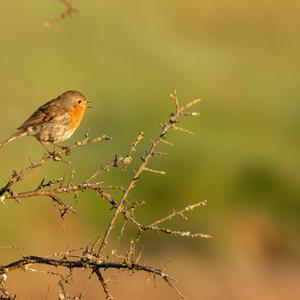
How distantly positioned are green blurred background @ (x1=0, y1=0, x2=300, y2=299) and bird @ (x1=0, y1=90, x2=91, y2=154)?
5508 mm

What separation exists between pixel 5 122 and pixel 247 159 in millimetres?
4759

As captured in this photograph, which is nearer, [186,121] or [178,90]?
[186,121]

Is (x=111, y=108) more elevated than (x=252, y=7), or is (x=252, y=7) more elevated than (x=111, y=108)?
(x=252, y=7)

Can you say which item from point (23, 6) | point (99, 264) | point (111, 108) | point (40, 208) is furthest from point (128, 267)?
point (23, 6)

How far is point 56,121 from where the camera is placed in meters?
12.1

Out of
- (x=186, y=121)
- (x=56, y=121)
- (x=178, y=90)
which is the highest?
(x=178, y=90)

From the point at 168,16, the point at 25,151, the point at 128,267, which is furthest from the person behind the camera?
the point at 168,16

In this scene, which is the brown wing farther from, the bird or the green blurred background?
the green blurred background

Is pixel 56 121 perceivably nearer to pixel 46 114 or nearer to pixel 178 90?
pixel 46 114

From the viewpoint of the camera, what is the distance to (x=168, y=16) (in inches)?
1833

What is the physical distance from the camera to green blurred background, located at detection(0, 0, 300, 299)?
2194cm

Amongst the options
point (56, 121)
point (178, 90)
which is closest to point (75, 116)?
point (56, 121)

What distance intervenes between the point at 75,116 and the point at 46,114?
0.27 m

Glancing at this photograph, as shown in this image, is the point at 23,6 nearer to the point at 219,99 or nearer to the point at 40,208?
the point at 219,99
